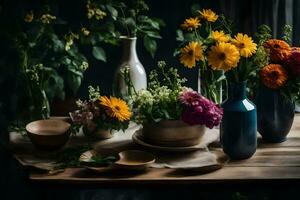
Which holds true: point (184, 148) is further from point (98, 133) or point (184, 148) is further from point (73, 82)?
point (73, 82)

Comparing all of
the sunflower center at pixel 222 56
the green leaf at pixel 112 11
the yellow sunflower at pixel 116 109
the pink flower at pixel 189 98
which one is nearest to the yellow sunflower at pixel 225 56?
the sunflower center at pixel 222 56

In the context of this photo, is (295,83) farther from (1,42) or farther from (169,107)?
(1,42)

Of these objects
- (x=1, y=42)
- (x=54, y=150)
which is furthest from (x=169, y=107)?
(x=1, y=42)

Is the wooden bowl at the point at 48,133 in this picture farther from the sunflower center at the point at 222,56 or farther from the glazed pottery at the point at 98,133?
the sunflower center at the point at 222,56

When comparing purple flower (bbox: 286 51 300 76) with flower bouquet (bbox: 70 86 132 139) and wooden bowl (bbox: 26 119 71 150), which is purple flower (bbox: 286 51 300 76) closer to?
flower bouquet (bbox: 70 86 132 139)

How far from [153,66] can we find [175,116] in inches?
22.6

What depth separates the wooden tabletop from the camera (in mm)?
1981

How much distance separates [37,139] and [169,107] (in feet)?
1.45

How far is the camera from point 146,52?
2.68m

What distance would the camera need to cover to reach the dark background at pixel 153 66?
254cm

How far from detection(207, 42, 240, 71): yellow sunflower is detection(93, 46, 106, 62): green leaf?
0.60 metres

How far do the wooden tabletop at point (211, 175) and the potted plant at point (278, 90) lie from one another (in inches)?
5.9

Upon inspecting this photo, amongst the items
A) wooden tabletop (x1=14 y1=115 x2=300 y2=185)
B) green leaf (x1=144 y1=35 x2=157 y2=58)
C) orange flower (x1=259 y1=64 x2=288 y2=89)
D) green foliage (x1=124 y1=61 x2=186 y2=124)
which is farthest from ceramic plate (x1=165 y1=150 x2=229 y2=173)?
green leaf (x1=144 y1=35 x2=157 y2=58)

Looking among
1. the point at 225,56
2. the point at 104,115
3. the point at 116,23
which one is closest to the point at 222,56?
the point at 225,56
